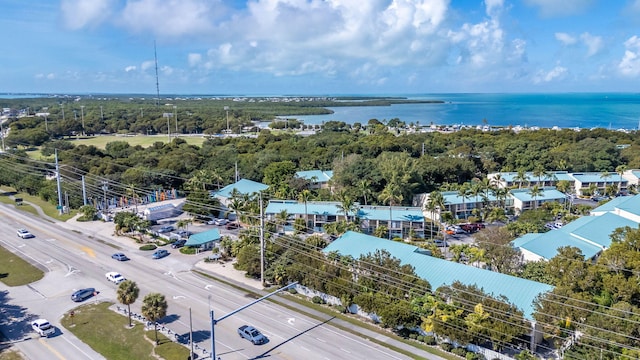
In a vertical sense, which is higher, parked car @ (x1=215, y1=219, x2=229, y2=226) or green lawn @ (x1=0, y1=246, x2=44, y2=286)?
parked car @ (x1=215, y1=219, x2=229, y2=226)

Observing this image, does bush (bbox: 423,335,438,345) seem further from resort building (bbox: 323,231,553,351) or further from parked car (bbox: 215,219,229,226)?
parked car (bbox: 215,219,229,226)

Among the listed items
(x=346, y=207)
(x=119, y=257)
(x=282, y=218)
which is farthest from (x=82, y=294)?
(x=346, y=207)

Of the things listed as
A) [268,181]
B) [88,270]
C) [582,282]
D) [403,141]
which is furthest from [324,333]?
[403,141]

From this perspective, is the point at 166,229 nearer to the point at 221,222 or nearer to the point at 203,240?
the point at 221,222

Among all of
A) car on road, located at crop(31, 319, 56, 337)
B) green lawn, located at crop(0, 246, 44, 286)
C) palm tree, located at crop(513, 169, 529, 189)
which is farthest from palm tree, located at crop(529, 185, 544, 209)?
green lawn, located at crop(0, 246, 44, 286)

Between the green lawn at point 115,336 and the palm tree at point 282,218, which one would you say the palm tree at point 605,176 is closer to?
the palm tree at point 282,218

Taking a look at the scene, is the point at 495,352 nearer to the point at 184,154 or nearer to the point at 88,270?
the point at 88,270

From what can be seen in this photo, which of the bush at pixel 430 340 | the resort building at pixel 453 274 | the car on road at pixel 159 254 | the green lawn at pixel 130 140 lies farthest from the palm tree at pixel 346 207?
the green lawn at pixel 130 140
